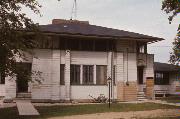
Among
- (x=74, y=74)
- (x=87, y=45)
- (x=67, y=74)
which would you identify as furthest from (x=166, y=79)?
(x=67, y=74)

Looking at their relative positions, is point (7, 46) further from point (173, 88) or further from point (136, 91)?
point (173, 88)

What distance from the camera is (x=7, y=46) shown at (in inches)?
711

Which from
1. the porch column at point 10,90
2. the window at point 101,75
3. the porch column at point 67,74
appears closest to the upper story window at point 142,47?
the window at point 101,75

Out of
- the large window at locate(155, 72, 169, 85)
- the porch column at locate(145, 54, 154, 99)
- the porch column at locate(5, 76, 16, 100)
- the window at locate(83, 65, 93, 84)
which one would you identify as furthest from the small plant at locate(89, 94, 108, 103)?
the large window at locate(155, 72, 169, 85)

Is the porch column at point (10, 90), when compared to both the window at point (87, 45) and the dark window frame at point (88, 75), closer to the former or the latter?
the dark window frame at point (88, 75)

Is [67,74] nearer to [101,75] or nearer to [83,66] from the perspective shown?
[83,66]

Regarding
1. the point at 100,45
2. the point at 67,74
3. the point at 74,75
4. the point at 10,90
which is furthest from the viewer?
the point at 100,45

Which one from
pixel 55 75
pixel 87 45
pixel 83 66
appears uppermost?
pixel 87 45

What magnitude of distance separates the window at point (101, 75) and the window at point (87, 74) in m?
0.60

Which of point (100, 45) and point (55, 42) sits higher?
point (55, 42)

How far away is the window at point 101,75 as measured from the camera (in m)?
29.1

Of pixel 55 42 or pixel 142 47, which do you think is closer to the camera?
pixel 55 42

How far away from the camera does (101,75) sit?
2922cm

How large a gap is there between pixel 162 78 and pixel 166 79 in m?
0.57
